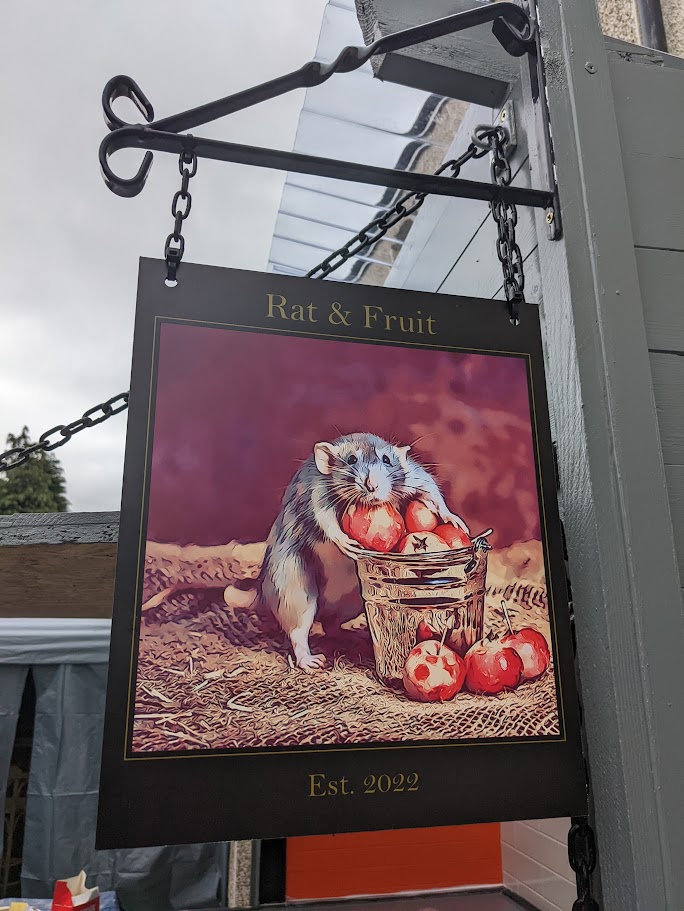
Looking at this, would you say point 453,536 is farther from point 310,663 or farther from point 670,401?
point 670,401

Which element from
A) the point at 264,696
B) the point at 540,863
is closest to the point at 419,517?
the point at 264,696

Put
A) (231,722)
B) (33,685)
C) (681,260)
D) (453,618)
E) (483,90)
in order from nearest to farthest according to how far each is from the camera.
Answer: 1. (231,722)
2. (453,618)
3. (681,260)
4. (483,90)
5. (33,685)

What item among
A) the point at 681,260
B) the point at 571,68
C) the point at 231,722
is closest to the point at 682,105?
the point at 571,68

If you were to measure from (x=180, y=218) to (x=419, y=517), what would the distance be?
1.82 ft

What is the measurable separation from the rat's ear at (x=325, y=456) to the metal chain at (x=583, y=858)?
0.59m

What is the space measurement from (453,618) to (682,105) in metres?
1.05

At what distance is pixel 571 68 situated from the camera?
1115 mm

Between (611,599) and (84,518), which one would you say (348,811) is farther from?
(84,518)

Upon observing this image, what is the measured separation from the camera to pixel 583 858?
2.80 feet

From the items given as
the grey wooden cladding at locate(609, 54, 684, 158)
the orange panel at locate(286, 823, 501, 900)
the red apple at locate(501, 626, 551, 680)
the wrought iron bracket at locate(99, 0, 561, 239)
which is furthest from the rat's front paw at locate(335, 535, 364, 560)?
the orange panel at locate(286, 823, 501, 900)

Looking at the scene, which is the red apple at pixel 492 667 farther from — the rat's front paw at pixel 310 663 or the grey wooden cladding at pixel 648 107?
the grey wooden cladding at pixel 648 107

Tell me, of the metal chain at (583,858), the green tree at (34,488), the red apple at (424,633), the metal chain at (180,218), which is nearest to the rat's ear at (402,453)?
the red apple at (424,633)

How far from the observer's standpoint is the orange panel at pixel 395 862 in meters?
2.07

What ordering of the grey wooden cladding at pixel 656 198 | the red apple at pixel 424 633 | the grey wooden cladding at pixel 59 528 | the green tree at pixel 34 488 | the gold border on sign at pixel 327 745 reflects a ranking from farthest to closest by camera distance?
the green tree at pixel 34 488
the grey wooden cladding at pixel 59 528
the grey wooden cladding at pixel 656 198
the red apple at pixel 424 633
the gold border on sign at pixel 327 745
